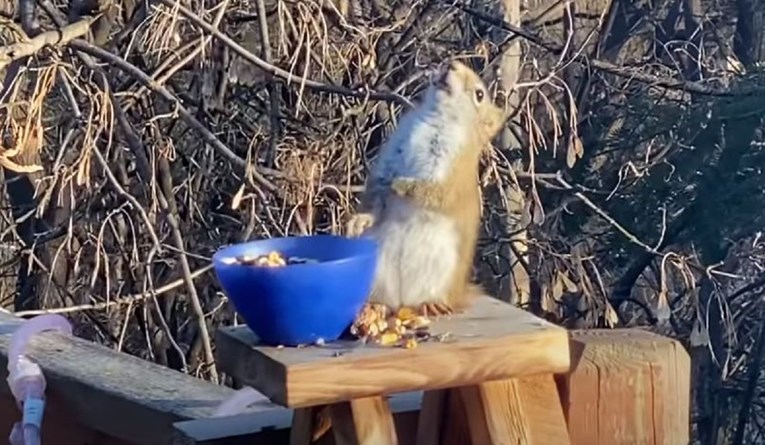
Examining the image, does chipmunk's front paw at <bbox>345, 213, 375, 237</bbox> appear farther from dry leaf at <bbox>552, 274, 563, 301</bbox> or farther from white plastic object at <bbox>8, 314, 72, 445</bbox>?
dry leaf at <bbox>552, 274, 563, 301</bbox>

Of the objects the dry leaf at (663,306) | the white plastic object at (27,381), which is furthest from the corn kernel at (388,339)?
the dry leaf at (663,306)

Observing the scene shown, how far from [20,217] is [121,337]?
2.82 feet

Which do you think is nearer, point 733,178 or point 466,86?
point 466,86

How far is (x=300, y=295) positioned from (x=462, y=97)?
1.95 feet

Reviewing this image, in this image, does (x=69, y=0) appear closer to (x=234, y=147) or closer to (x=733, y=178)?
(x=234, y=147)

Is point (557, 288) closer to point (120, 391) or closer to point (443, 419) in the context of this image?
point (120, 391)

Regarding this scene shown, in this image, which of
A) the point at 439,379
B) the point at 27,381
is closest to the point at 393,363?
the point at 439,379

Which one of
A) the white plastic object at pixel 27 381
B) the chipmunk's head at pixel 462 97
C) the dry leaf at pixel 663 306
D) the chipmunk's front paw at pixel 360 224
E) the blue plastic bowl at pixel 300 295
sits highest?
the chipmunk's head at pixel 462 97

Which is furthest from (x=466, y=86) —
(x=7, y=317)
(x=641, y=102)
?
(x=641, y=102)

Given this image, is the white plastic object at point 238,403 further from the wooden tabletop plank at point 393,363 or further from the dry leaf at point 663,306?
the dry leaf at point 663,306

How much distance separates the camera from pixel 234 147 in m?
4.02

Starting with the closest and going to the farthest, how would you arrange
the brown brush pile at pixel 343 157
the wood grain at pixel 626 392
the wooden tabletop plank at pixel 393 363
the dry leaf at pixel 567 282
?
the wooden tabletop plank at pixel 393 363, the wood grain at pixel 626 392, the brown brush pile at pixel 343 157, the dry leaf at pixel 567 282

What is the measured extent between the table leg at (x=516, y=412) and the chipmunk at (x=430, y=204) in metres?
0.19

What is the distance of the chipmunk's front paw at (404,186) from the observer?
1737 mm
